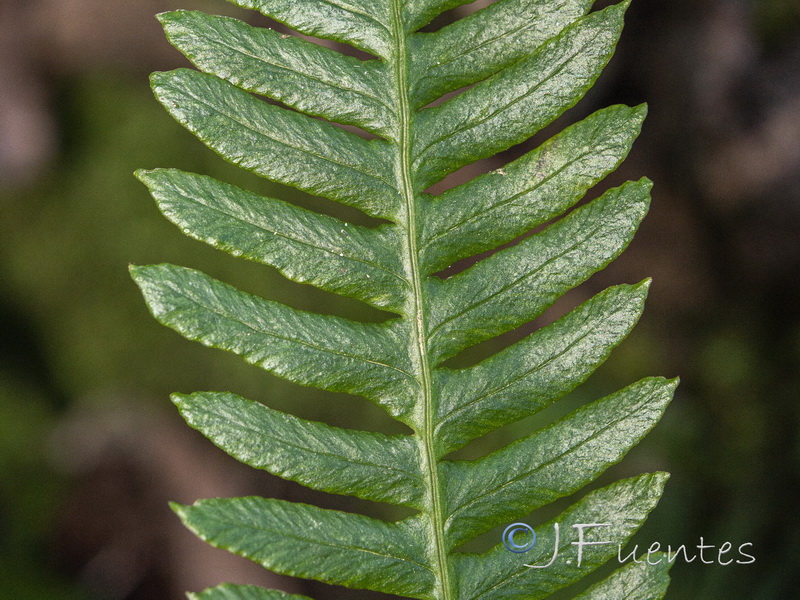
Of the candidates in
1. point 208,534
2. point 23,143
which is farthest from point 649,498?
point 23,143

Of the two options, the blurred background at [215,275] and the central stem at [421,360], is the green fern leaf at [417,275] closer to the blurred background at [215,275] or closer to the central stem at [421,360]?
the central stem at [421,360]

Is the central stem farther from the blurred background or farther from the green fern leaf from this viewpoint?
the blurred background

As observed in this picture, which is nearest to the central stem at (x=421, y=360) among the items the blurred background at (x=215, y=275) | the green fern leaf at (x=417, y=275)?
the green fern leaf at (x=417, y=275)

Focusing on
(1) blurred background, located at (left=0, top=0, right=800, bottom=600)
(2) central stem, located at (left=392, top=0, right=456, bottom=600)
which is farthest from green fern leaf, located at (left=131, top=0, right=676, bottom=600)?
(1) blurred background, located at (left=0, top=0, right=800, bottom=600)

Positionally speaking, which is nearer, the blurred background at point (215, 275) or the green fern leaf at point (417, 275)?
the green fern leaf at point (417, 275)

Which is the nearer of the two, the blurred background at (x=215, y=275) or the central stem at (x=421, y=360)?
the central stem at (x=421, y=360)

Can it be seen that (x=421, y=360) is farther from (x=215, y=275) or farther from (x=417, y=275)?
(x=215, y=275)

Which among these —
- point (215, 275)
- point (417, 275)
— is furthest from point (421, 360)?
point (215, 275)
